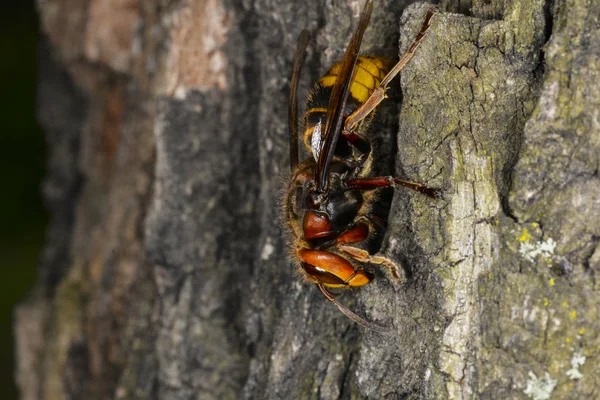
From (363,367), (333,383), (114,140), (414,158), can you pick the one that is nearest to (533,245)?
(414,158)

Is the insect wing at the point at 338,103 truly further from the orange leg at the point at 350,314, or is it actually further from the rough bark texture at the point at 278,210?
the orange leg at the point at 350,314

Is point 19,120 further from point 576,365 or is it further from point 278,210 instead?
point 576,365

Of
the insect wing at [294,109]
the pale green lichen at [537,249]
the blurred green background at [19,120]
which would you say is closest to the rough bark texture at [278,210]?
the pale green lichen at [537,249]

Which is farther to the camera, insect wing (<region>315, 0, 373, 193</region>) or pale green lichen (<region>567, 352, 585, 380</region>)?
insect wing (<region>315, 0, 373, 193</region>)

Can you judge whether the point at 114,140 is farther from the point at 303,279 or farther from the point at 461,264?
the point at 461,264

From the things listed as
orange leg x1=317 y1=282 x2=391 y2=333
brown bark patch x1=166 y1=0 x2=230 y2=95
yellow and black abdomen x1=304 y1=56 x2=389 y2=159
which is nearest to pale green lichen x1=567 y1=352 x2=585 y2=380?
orange leg x1=317 y1=282 x2=391 y2=333

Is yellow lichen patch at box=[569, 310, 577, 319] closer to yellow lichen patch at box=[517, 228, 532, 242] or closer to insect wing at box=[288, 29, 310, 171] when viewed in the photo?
yellow lichen patch at box=[517, 228, 532, 242]
